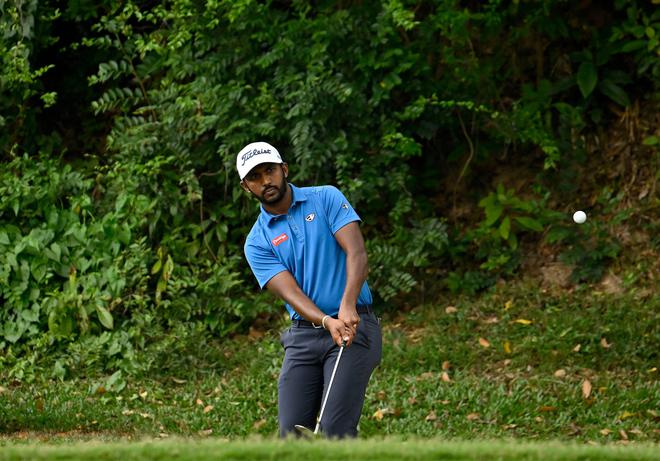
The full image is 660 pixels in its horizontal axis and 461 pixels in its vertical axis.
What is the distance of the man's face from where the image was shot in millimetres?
6012

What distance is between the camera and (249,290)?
11.4 metres

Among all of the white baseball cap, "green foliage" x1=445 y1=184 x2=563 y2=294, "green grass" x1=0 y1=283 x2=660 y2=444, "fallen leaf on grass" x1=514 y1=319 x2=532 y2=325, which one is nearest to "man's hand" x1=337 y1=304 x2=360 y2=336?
the white baseball cap

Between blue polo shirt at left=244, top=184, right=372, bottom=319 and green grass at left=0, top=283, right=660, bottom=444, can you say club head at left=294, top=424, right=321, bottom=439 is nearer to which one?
blue polo shirt at left=244, top=184, right=372, bottom=319

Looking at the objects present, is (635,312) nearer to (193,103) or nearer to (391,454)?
(193,103)

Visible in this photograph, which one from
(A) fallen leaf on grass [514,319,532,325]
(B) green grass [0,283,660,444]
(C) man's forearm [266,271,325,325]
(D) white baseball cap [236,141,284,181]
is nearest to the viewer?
(C) man's forearm [266,271,325,325]

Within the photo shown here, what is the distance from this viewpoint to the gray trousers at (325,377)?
19.0 ft

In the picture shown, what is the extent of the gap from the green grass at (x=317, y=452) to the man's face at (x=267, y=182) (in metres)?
1.66

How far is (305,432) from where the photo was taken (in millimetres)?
5547

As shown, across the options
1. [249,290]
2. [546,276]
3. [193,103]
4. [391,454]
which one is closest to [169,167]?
[193,103]

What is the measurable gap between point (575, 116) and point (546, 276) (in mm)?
1777

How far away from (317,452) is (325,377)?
145cm

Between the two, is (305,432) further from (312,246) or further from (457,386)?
(457,386)

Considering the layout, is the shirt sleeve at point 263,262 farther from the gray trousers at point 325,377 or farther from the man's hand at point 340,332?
the man's hand at point 340,332

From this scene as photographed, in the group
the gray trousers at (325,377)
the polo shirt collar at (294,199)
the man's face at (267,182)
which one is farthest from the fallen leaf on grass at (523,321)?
the man's face at (267,182)
